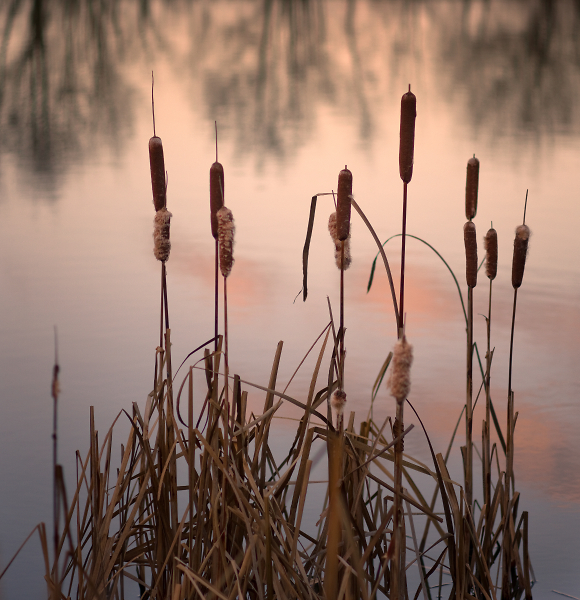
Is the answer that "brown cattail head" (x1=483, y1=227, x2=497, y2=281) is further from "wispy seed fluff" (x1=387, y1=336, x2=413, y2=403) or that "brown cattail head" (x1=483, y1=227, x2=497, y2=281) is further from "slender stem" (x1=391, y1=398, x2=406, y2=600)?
"wispy seed fluff" (x1=387, y1=336, x2=413, y2=403)

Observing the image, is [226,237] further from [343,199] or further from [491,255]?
[491,255]

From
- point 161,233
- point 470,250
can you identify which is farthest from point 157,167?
point 470,250

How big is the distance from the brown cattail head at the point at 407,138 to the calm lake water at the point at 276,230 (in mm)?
1352

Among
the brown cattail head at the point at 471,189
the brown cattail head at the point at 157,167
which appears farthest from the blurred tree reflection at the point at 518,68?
the brown cattail head at the point at 157,167

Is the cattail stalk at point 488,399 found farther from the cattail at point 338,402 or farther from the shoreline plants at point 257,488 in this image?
the cattail at point 338,402

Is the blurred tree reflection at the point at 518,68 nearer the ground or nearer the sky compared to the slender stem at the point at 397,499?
nearer the sky

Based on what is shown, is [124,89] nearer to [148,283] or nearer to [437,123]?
[437,123]

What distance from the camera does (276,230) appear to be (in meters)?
5.80

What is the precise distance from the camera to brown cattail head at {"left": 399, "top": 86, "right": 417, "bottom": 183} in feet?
3.90

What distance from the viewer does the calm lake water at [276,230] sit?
2941 millimetres

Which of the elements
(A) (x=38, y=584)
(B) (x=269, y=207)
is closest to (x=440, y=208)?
(B) (x=269, y=207)

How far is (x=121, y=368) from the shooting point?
3.43m

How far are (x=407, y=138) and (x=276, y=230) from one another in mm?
4616

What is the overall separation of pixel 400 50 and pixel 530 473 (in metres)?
15.2
